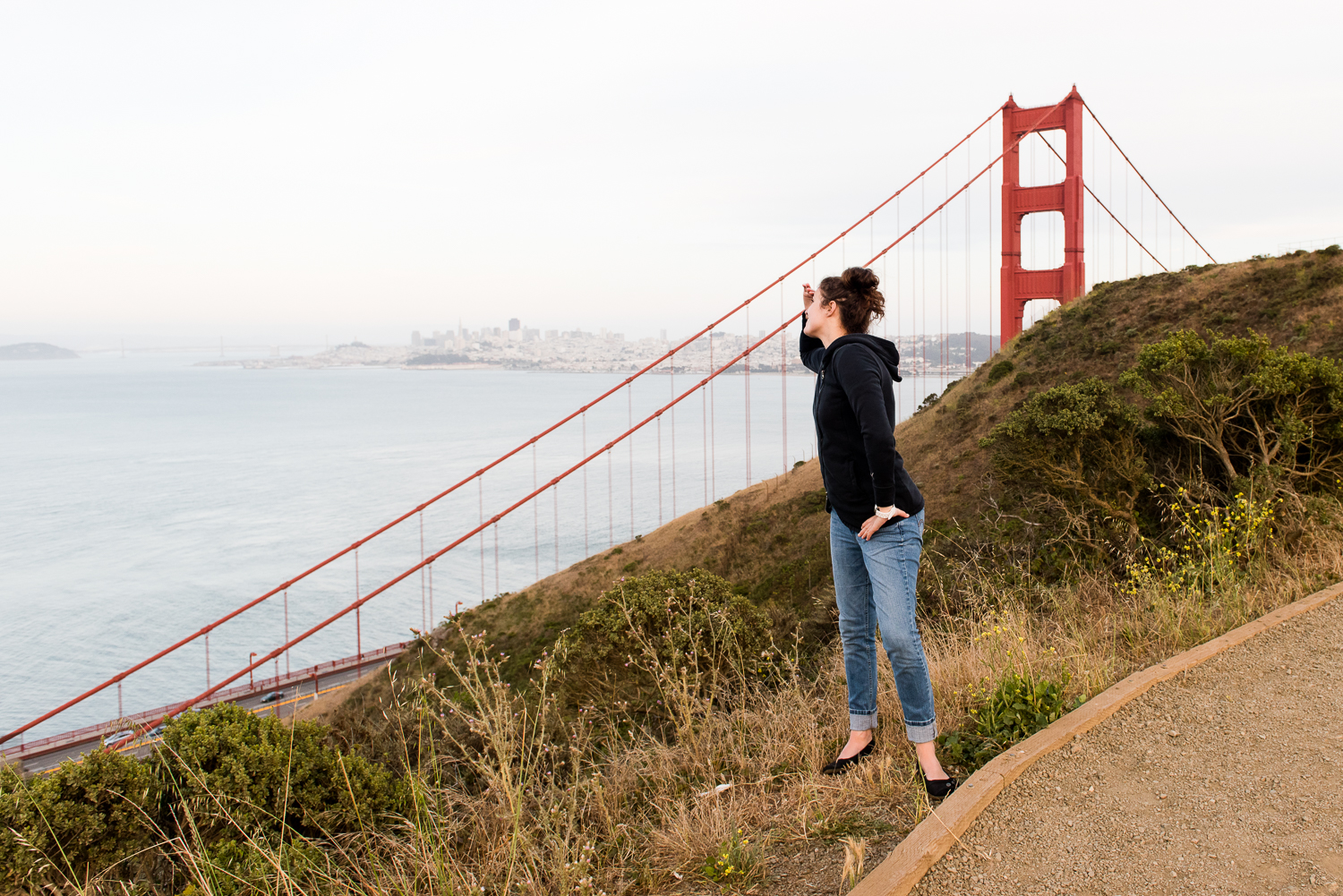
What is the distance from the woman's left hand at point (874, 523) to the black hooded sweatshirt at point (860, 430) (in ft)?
0.10

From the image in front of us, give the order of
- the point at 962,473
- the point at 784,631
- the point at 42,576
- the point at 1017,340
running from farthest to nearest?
the point at 42,576, the point at 1017,340, the point at 962,473, the point at 784,631

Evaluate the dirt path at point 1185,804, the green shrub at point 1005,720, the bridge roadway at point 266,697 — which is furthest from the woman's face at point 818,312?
the bridge roadway at point 266,697

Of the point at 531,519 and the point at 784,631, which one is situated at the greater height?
the point at 784,631

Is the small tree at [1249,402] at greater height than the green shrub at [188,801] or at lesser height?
greater

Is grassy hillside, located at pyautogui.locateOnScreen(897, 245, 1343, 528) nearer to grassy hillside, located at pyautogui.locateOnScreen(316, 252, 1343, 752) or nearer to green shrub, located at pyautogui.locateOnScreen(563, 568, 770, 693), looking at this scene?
grassy hillside, located at pyautogui.locateOnScreen(316, 252, 1343, 752)

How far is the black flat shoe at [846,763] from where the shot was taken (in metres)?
3.21

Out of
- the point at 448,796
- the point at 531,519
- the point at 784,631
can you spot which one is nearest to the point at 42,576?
the point at 531,519

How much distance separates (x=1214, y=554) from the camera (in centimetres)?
486

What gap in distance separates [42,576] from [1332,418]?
68.7 meters

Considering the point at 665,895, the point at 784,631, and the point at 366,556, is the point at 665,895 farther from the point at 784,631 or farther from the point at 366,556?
the point at 366,556

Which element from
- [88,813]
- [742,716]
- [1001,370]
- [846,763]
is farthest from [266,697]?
[846,763]

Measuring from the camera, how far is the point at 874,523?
290cm

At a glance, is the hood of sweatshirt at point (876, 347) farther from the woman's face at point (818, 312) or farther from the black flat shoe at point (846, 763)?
the black flat shoe at point (846, 763)

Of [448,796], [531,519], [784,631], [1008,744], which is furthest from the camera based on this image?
[531,519]
